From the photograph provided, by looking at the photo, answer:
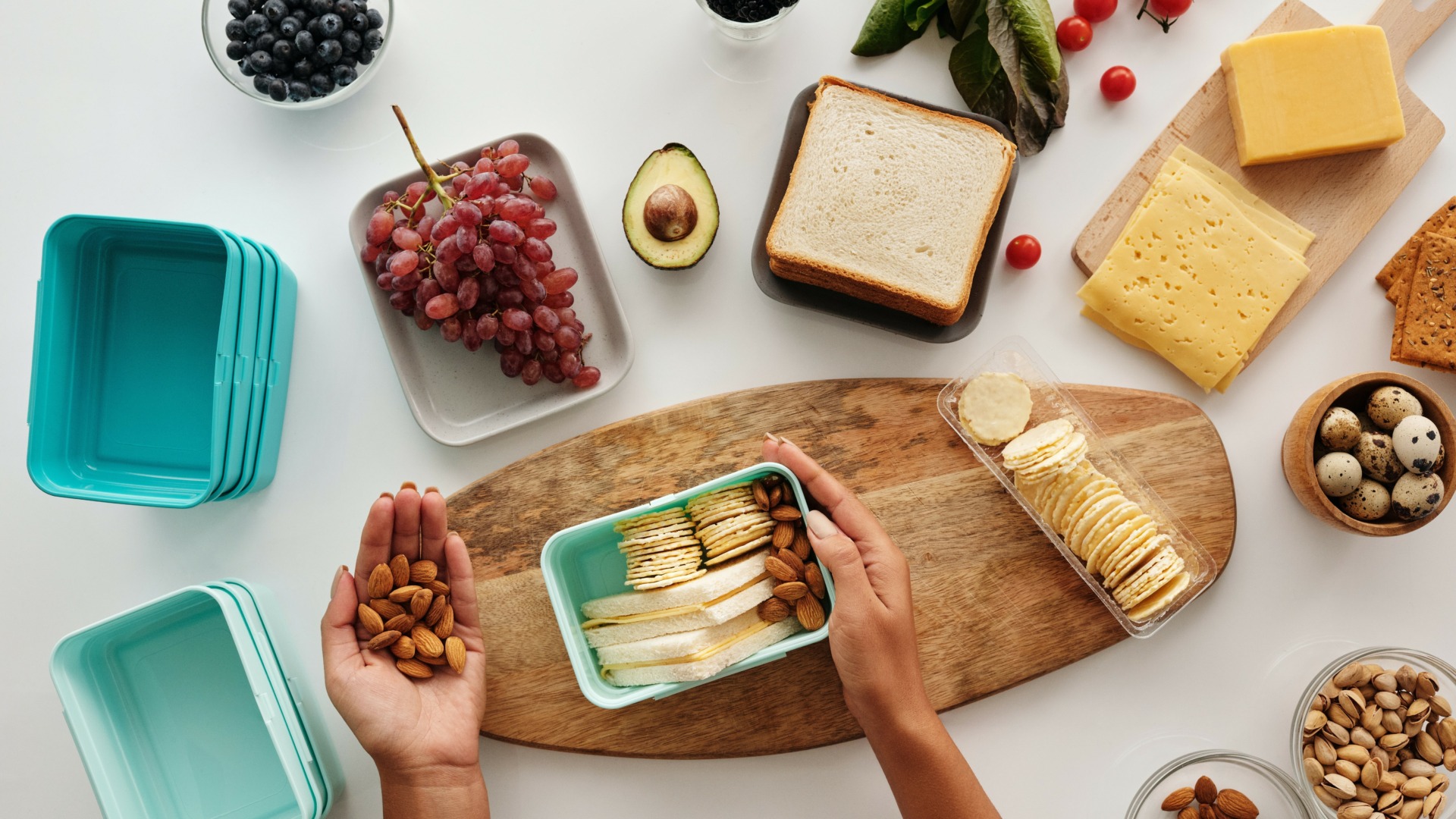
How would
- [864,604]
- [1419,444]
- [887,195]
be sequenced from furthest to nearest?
1. [887,195]
2. [1419,444]
3. [864,604]

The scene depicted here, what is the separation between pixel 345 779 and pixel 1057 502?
5.00 feet

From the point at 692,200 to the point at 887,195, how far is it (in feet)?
1.27

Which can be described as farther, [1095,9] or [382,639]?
[1095,9]

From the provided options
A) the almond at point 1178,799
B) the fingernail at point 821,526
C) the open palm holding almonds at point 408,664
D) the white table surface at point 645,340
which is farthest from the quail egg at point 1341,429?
the open palm holding almonds at point 408,664

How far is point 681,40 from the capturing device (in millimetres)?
1711

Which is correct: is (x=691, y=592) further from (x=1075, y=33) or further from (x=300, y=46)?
(x=1075, y=33)

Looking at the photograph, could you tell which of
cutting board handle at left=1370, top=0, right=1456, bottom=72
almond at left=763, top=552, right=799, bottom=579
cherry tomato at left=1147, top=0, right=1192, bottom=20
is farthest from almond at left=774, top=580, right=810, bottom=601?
cutting board handle at left=1370, top=0, right=1456, bottom=72

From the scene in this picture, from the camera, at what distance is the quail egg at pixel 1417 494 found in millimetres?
1507

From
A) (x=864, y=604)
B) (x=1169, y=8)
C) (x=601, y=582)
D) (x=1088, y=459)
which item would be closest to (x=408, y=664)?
(x=601, y=582)

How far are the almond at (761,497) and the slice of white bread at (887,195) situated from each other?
1.44 ft

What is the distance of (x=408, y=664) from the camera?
142 cm

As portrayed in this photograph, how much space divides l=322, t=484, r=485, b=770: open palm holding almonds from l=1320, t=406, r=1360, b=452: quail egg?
1.65 m

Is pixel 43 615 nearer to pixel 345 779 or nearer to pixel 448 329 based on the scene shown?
pixel 345 779

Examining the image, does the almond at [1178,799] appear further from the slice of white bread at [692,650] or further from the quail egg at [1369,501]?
the slice of white bread at [692,650]
